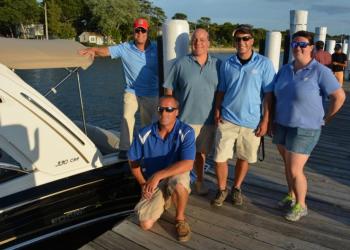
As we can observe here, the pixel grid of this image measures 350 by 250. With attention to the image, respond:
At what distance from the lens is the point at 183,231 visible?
344 centimetres

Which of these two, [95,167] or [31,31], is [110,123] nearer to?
[95,167]

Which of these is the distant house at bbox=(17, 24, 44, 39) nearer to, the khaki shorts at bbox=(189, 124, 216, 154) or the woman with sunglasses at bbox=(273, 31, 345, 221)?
the khaki shorts at bbox=(189, 124, 216, 154)

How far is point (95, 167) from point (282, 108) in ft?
6.71

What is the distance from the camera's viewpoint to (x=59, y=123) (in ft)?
12.7

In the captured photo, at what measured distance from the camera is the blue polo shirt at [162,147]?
11.3 feet

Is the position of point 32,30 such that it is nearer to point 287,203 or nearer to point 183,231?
point 287,203

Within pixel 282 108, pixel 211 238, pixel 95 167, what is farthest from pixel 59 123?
pixel 282 108

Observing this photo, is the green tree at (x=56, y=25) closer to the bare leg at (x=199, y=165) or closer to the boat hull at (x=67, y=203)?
the boat hull at (x=67, y=203)

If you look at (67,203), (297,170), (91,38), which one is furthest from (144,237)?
(91,38)

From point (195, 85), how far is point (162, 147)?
2.42ft

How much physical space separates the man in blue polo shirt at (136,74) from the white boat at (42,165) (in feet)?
1.39

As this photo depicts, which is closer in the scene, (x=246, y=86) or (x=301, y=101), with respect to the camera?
(x=301, y=101)

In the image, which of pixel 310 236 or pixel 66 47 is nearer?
pixel 310 236

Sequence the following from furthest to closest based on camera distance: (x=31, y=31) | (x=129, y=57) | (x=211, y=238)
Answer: (x=31, y=31) < (x=129, y=57) < (x=211, y=238)
